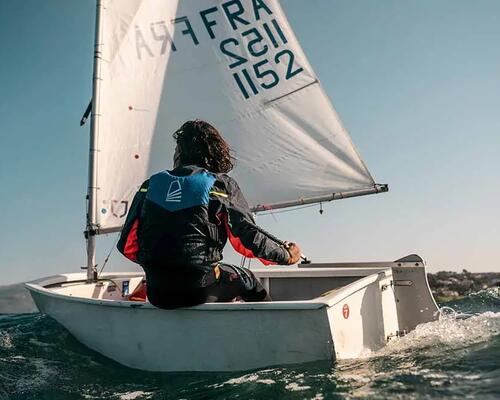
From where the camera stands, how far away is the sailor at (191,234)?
131 inches

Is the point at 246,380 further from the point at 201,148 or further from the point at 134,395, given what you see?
the point at 201,148

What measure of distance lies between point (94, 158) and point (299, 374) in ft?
15.2

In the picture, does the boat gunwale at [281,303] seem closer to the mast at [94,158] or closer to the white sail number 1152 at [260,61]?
the mast at [94,158]

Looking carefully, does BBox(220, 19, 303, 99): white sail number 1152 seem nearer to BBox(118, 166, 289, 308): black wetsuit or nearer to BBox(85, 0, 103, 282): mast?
BBox(85, 0, 103, 282): mast

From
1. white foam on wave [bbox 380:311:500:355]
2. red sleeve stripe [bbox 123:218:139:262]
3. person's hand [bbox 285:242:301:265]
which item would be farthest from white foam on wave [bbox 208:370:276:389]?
red sleeve stripe [bbox 123:218:139:262]

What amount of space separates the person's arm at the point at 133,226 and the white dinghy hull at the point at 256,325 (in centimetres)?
44

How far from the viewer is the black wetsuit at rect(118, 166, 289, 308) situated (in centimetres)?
334

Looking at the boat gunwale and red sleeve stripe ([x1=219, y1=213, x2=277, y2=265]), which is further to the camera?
red sleeve stripe ([x1=219, y1=213, x2=277, y2=265])

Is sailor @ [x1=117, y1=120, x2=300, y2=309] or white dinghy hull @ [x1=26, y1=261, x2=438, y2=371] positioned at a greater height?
sailor @ [x1=117, y1=120, x2=300, y2=309]

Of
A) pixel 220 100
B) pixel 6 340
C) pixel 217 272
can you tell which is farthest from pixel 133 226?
pixel 220 100

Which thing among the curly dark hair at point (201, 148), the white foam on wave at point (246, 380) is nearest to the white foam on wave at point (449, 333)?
the white foam on wave at point (246, 380)

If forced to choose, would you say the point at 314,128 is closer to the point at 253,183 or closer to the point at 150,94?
the point at 253,183

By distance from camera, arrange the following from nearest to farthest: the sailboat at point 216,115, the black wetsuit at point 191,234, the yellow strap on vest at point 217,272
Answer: the black wetsuit at point 191,234 → the yellow strap on vest at point 217,272 → the sailboat at point 216,115

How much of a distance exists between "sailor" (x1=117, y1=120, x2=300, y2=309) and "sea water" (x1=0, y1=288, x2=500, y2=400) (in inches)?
25.7
